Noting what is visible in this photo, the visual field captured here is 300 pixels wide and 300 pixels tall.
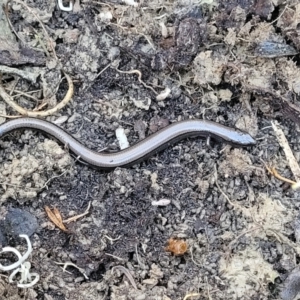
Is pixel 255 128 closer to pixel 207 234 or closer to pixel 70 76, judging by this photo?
pixel 207 234

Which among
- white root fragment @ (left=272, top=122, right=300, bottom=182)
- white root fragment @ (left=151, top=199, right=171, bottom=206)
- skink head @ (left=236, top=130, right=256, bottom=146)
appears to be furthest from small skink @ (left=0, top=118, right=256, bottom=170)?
white root fragment @ (left=151, top=199, right=171, bottom=206)

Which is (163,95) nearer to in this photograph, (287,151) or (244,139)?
(244,139)

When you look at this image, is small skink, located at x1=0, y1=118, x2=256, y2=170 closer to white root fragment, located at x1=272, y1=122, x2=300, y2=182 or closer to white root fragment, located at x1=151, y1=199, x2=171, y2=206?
white root fragment, located at x1=272, y1=122, x2=300, y2=182

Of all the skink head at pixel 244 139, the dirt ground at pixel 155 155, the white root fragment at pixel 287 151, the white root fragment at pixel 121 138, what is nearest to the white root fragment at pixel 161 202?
the dirt ground at pixel 155 155

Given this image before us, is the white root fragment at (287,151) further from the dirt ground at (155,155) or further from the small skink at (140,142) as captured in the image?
the small skink at (140,142)

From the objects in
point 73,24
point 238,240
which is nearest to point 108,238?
point 238,240

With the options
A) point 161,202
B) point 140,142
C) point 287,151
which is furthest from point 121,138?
point 287,151
